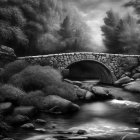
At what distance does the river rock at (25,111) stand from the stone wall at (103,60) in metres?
3.57

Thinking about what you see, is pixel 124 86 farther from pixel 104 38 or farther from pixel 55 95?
pixel 55 95

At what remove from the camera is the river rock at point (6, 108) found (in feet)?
19.3

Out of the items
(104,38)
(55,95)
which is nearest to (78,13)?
(104,38)

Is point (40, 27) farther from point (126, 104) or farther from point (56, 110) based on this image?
point (56, 110)

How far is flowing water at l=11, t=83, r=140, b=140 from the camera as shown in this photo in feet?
17.4

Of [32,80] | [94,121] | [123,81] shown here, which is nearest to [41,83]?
[32,80]

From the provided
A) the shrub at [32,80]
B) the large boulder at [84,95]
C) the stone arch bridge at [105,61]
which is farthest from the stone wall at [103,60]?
the shrub at [32,80]

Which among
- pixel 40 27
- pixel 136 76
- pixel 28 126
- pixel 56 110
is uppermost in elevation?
pixel 40 27

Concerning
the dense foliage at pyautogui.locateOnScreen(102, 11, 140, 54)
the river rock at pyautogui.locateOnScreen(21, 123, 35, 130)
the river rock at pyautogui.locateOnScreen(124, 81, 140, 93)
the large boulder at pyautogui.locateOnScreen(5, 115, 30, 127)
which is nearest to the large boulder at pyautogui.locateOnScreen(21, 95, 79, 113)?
the large boulder at pyautogui.locateOnScreen(5, 115, 30, 127)

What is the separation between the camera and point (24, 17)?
11078 millimetres

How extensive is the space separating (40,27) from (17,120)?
21.4 feet

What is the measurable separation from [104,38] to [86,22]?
1592mm

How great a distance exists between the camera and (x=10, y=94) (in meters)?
6.59

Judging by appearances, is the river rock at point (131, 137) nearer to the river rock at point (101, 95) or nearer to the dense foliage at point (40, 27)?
the river rock at point (101, 95)
